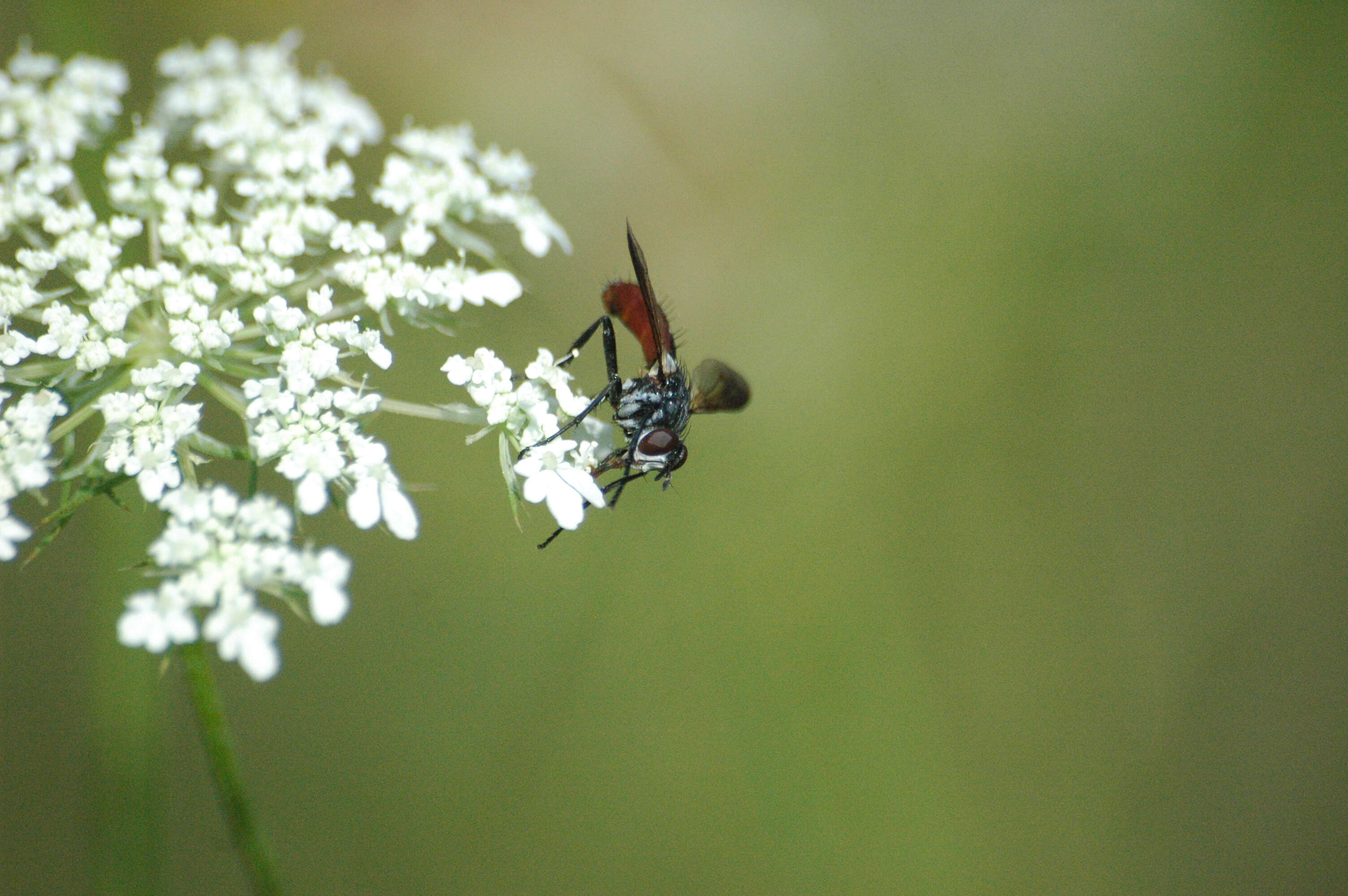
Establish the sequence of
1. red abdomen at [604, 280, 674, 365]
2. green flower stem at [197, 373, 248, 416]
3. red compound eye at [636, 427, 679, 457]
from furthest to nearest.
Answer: red abdomen at [604, 280, 674, 365] → red compound eye at [636, 427, 679, 457] → green flower stem at [197, 373, 248, 416]

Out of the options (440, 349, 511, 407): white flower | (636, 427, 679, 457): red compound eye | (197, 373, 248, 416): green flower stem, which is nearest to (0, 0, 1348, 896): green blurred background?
(197, 373, 248, 416): green flower stem

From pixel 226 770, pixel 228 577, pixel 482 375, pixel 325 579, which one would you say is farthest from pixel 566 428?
pixel 226 770

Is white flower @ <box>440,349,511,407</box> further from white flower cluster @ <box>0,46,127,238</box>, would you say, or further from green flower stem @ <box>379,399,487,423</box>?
white flower cluster @ <box>0,46,127,238</box>

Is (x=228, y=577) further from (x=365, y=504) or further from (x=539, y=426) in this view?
(x=539, y=426)

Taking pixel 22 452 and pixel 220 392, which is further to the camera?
pixel 220 392

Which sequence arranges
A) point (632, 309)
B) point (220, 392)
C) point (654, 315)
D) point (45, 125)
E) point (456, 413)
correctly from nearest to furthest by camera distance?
point (220, 392) < point (456, 413) < point (654, 315) < point (45, 125) < point (632, 309)

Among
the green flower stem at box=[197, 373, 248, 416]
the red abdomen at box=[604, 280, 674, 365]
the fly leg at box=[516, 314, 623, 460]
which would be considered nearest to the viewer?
the green flower stem at box=[197, 373, 248, 416]

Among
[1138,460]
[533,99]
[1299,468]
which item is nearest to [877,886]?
[1138,460]
